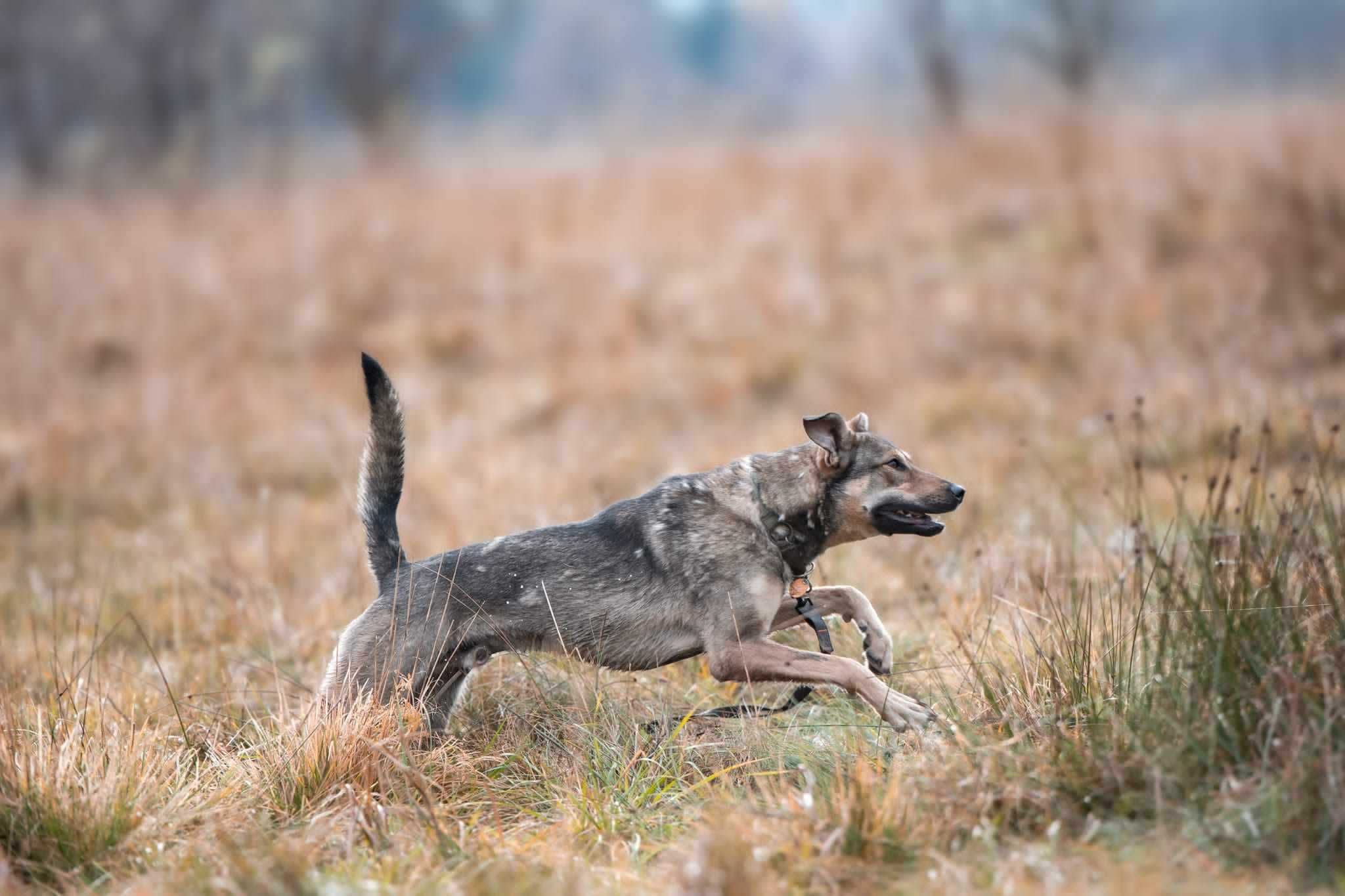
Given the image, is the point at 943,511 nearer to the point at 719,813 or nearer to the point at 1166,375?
the point at 719,813

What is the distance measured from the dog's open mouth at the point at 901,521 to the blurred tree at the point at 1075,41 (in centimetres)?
1938

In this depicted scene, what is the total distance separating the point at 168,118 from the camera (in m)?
27.5

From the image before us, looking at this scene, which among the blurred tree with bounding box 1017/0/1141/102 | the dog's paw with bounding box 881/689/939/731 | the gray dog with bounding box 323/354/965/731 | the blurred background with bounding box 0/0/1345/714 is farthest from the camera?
the blurred tree with bounding box 1017/0/1141/102

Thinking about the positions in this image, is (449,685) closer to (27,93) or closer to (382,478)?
(382,478)

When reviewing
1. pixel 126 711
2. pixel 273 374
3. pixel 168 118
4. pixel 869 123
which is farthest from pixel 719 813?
pixel 168 118

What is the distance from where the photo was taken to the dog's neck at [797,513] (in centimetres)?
479

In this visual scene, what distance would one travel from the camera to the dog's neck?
4.79 meters

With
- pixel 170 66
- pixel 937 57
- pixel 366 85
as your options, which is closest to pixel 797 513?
pixel 937 57

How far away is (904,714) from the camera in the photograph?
424 centimetres

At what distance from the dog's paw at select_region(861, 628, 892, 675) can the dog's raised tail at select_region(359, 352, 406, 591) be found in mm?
1942

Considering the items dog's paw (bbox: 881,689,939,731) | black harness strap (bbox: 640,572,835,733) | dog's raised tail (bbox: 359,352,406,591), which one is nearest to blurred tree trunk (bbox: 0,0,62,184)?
dog's raised tail (bbox: 359,352,406,591)

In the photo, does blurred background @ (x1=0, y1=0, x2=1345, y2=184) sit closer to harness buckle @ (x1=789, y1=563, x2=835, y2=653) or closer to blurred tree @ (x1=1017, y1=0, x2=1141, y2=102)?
blurred tree @ (x1=1017, y1=0, x2=1141, y2=102)

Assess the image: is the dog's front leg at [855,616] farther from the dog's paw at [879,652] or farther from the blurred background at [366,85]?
the blurred background at [366,85]

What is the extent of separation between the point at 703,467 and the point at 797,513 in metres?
5.00
